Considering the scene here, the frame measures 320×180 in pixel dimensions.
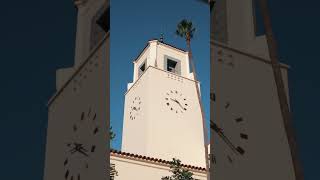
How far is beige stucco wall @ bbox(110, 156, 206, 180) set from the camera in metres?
11.9

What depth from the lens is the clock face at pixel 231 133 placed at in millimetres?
3979

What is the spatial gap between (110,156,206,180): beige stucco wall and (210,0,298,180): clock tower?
776 centimetres

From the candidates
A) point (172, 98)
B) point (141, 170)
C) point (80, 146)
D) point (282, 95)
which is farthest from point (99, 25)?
point (141, 170)

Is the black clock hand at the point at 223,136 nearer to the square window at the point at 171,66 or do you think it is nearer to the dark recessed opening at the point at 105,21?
the dark recessed opening at the point at 105,21

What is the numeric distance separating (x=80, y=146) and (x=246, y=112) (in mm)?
1597

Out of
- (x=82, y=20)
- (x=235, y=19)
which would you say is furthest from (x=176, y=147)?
(x=235, y=19)

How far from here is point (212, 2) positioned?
503 cm

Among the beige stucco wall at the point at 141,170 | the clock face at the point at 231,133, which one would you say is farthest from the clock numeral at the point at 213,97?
the beige stucco wall at the point at 141,170

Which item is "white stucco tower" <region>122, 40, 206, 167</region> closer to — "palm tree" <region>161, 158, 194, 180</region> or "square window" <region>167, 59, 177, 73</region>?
"square window" <region>167, 59, 177, 73</region>

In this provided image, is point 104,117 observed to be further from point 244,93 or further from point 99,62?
point 244,93

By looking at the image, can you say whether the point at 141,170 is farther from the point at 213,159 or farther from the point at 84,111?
the point at 213,159

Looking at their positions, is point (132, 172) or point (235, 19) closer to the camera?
point (235, 19)

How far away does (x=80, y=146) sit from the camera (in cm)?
468

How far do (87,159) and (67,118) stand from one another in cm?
62
